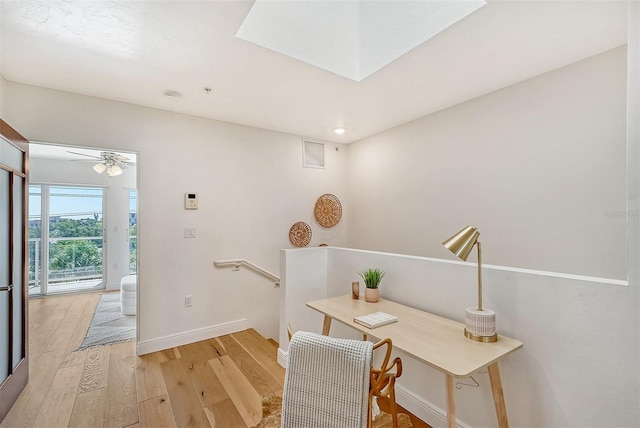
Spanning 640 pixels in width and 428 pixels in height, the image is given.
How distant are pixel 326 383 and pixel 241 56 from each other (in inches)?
78.9

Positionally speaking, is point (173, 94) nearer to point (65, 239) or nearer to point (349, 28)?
point (349, 28)

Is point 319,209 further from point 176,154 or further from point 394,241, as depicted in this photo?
point 176,154

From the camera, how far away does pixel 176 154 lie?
297 centimetres

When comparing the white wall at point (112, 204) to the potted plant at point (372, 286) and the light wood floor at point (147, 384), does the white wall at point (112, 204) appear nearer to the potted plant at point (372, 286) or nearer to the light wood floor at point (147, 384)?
the light wood floor at point (147, 384)

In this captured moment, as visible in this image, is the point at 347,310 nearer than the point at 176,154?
Yes

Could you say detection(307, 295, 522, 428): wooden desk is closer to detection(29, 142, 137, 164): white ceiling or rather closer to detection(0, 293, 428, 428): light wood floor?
detection(0, 293, 428, 428): light wood floor

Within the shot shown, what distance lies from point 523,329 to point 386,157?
97.9 inches

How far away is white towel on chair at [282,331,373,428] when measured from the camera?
115 cm

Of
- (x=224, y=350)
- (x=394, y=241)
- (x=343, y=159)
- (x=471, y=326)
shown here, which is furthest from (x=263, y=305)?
(x=471, y=326)

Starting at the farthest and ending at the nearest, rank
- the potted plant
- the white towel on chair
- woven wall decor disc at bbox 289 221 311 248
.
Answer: woven wall decor disc at bbox 289 221 311 248 < the potted plant < the white towel on chair

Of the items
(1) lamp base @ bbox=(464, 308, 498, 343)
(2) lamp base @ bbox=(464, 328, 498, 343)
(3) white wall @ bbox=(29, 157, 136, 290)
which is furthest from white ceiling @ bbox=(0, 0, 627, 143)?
(3) white wall @ bbox=(29, 157, 136, 290)

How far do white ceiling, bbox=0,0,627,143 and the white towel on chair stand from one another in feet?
5.70

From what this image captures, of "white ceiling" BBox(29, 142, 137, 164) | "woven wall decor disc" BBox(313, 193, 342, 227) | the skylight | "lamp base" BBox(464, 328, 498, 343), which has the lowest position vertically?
"lamp base" BBox(464, 328, 498, 343)

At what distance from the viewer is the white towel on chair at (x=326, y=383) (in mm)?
1146
